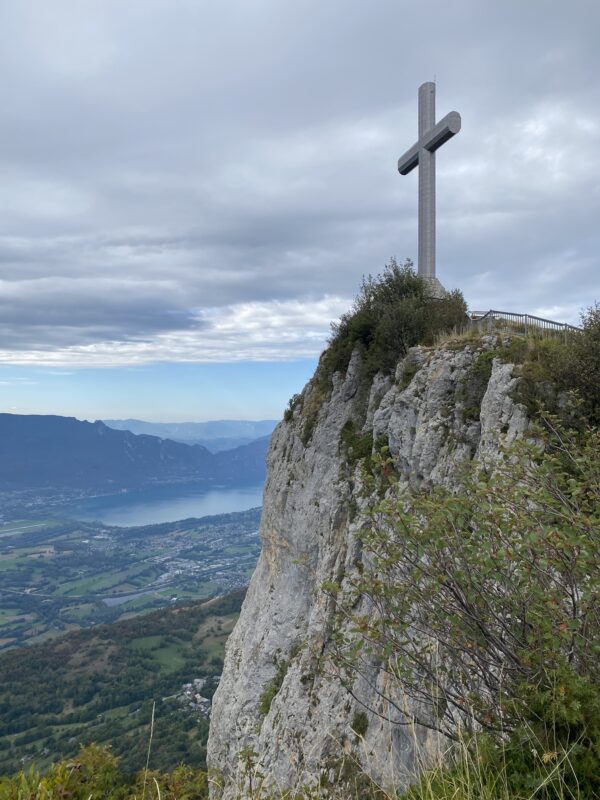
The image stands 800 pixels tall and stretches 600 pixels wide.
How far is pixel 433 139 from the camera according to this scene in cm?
1906

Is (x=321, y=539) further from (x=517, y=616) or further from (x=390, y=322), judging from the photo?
(x=517, y=616)

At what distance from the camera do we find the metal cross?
19.1m

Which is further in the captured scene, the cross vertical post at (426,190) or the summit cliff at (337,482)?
the cross vertical post at (426,190)

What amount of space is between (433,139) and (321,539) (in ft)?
53.5

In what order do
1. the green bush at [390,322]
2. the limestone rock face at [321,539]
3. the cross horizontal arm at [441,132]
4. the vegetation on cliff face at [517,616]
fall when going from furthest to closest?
Answer: the cross horizontal arm at [441,132]
the green bush at [390,322]
the limestone rock face at [321,539]
the vegetation on cliff face at [517,616]

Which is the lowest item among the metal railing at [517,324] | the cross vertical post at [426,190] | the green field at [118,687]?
the green field at [118,687]

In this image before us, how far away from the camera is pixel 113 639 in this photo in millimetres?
109438

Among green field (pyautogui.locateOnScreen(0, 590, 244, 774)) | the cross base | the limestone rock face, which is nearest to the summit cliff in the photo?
the limestone rock face

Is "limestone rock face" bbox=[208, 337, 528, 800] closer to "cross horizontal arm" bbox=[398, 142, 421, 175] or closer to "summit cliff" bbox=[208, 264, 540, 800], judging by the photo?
"summit cliff" bbox=[208, 264, 540, 800]

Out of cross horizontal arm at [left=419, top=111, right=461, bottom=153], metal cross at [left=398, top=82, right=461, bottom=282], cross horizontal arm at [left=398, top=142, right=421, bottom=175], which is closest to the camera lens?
cross horizontal arm at [left=419, top=111, right=461, bottom=153]

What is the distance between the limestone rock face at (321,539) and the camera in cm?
1131

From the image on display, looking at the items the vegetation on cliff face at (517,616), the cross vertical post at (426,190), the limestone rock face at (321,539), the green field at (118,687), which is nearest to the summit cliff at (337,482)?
the limestone rock face at (321,539)

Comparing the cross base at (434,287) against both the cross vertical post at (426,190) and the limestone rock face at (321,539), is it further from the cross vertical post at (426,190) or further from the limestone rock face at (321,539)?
the limestone rock face at (321,539)

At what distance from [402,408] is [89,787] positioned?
1104 centimetres
